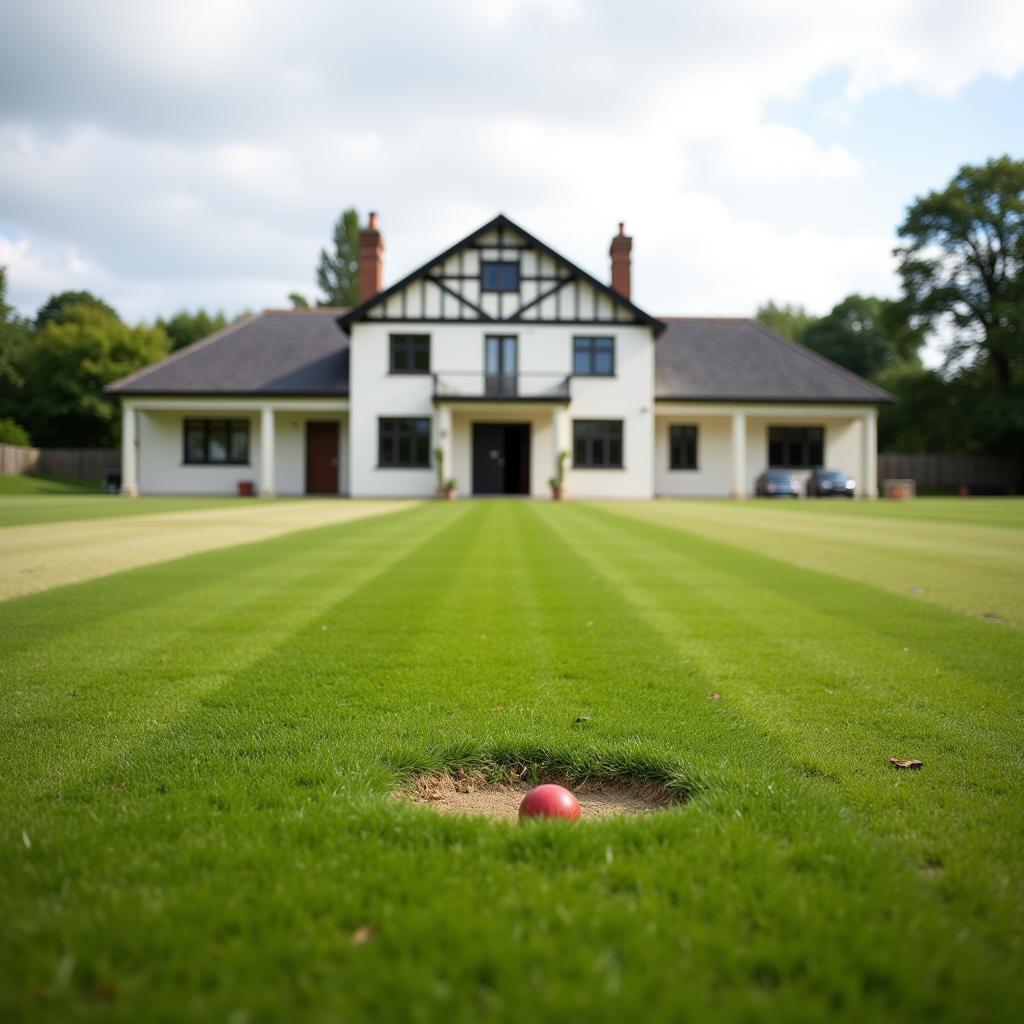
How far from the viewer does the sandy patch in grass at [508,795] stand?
10.3 ft

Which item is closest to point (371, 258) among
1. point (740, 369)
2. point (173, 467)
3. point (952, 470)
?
point (173, 467)

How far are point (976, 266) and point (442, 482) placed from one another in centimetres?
3227

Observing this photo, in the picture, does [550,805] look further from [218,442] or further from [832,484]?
[218,442]

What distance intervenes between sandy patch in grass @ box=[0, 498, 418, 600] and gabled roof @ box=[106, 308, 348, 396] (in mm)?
11823

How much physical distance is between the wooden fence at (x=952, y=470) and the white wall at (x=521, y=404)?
693 inches

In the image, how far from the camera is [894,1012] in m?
1.76

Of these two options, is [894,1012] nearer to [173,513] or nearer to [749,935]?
[749,935]

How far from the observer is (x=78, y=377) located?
150 feet

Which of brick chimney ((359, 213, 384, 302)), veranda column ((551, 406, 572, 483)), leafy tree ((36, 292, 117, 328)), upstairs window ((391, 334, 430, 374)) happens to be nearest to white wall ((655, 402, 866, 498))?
veranda column ((551, 406, 572, 483))

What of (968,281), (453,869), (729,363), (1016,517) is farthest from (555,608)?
(968,281)

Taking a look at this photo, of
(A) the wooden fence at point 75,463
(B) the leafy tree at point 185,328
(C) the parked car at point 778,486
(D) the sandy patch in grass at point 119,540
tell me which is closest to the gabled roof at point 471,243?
(C) the parked car at point 778,486

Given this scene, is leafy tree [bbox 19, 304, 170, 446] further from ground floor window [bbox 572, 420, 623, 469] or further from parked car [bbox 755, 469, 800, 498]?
parked car [bbox 755, 469, 800, 498]

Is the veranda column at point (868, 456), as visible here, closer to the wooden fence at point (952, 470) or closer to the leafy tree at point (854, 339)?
the wooden fence at point (952, 470)

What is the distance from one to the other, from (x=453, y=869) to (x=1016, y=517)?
808 inches
